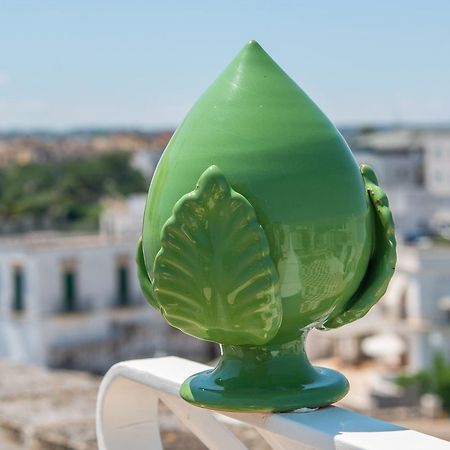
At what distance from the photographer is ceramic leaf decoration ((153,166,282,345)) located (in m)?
2.86

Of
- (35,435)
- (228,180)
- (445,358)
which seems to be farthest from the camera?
(445,358)

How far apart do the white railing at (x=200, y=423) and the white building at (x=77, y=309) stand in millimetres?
19910

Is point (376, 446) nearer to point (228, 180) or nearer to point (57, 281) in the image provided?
point (228, 180)

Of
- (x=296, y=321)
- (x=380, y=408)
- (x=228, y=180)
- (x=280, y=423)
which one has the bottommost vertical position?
(x=380, y=408)

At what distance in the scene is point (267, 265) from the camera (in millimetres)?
2852

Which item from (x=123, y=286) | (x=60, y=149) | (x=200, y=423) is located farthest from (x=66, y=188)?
(x=200, y=423)

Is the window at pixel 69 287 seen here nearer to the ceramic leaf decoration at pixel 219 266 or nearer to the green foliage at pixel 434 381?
the green foliage at pixel 434 381

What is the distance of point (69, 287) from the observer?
24125 mm

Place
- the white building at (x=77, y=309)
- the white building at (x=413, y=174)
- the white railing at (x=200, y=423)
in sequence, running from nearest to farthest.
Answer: the white railing at (x=200, y=423) → the white building at (x=77, y=309) → the white building at (x=413, y=174)

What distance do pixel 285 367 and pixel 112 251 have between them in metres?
21.4

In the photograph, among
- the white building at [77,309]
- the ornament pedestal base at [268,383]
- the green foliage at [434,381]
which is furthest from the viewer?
the white building at [77,309]

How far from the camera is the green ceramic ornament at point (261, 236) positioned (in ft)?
9.46

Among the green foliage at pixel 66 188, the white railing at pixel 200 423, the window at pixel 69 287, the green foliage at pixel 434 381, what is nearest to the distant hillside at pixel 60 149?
the green foliage at pixel 66 188

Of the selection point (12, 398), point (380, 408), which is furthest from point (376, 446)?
point (380, 408)
